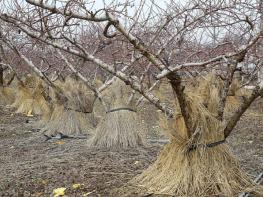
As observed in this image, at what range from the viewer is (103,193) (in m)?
4.36

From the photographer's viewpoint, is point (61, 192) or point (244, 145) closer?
point (61, 192)

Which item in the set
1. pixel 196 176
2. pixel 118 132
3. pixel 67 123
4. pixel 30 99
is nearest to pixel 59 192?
pixel 196 176

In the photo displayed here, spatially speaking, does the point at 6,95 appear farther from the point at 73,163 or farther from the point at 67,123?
the point at 73,163

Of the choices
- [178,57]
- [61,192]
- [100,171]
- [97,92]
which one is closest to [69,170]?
[100,171]

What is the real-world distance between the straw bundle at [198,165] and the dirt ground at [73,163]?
23.2 inches

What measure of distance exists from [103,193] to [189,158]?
879mm

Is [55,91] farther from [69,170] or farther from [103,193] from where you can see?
[103,193]

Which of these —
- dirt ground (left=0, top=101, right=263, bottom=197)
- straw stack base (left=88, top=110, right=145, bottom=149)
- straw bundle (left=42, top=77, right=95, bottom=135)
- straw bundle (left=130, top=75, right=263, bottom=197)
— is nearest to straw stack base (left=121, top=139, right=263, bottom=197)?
straw bundle (left=130, top=75, right=263, bottom=197)

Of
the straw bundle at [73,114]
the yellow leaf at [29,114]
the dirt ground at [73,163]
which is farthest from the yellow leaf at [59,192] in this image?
the yellow leaf at [29,114]

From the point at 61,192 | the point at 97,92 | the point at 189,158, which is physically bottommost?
the point at 61,192

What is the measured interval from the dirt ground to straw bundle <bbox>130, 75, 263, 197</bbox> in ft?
1.93

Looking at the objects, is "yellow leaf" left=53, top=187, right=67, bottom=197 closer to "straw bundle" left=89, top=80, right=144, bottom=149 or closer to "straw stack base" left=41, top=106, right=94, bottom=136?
"straw bundle" left=89, top=80, right=144, bottom=149

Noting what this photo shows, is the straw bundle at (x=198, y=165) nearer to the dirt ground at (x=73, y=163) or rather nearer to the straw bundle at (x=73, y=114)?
the dirt ground at (x=73, y=163)

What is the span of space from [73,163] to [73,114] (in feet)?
9.51
